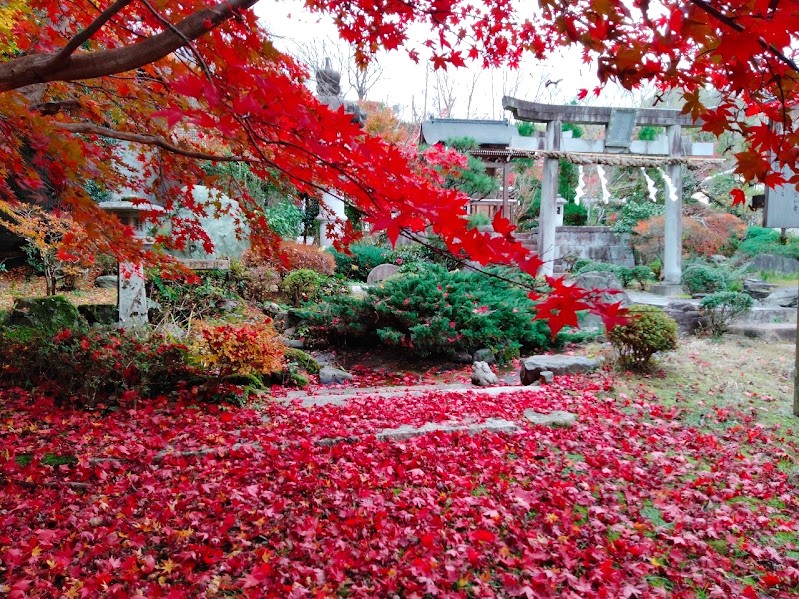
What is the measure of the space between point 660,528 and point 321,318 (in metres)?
6.29

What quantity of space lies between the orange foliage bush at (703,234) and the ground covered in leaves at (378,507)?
1255cm

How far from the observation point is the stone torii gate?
475 inches

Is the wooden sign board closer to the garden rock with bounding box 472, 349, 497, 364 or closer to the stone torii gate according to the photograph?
the garden rock with bounding box 472, 349, 497, 364

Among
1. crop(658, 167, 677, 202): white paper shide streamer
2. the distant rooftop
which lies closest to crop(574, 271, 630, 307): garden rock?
crop(658, 167, 677, 202): white paper shide streamer

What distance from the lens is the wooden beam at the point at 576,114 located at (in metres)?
11.7

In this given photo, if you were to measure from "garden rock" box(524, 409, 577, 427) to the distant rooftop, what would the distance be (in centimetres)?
1418

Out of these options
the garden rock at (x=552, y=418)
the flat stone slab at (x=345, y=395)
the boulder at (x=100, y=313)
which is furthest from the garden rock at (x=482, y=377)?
the boulder at (x=100, y=313)

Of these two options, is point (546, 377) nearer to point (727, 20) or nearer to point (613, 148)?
point (727, 20)

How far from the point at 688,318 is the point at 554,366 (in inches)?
137

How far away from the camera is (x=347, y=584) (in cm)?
221

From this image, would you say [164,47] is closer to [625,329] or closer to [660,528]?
[660,528]

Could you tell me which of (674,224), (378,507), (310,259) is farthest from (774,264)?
(378,507)

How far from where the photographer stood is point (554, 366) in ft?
19.9

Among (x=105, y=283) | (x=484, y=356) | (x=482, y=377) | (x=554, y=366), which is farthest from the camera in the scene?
(x=105, y=283)
